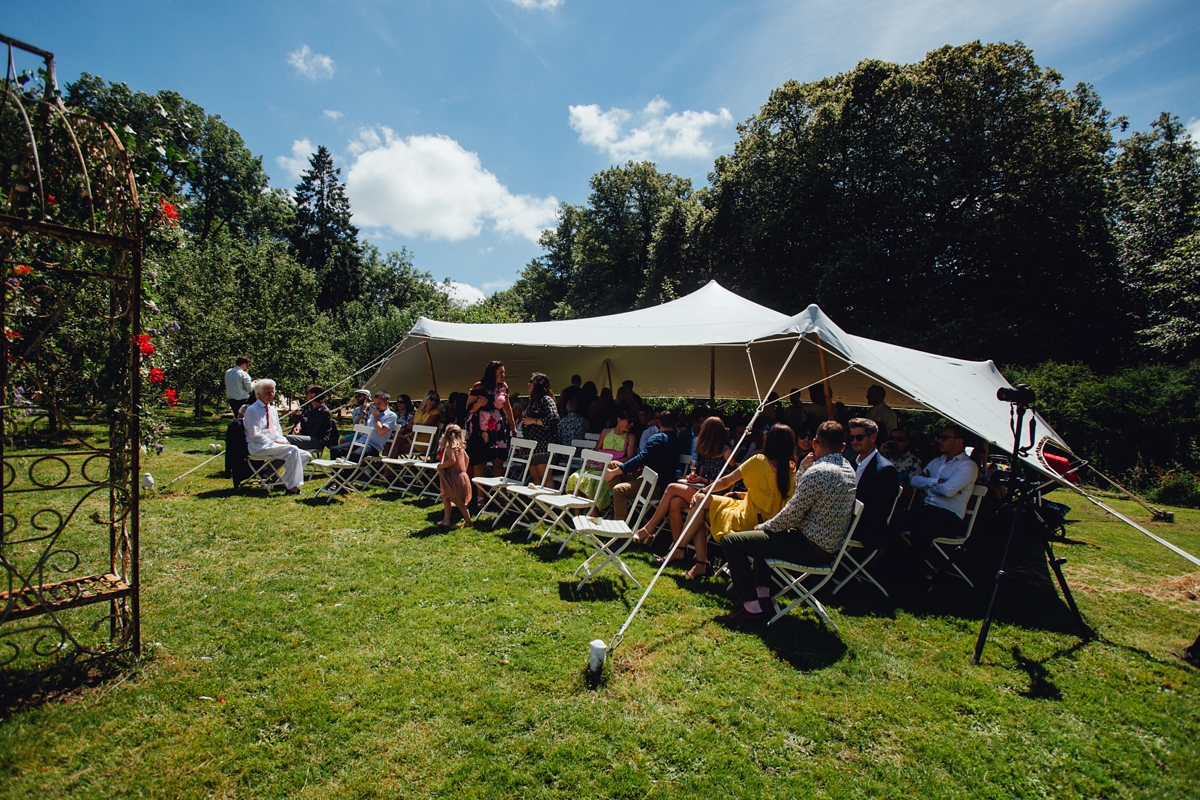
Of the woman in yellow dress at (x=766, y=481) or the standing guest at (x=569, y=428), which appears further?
the standing guest at (x=569, y=428)

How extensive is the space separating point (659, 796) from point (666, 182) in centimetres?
3351

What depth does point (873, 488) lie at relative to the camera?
15.0 feet

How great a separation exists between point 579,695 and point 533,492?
2968 millimetres

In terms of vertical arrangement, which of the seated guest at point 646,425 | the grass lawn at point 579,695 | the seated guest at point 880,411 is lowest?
the grass lawn at point 579,695

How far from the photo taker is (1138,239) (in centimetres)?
1739

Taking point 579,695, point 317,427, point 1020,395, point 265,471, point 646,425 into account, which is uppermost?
point 1020,395

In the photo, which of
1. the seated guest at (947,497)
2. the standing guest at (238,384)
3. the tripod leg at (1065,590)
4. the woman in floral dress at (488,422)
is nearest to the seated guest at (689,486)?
the seated guest at (947,497)

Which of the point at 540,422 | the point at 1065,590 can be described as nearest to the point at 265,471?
the point at 540,422

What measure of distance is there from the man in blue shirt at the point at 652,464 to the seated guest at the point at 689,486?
220mm

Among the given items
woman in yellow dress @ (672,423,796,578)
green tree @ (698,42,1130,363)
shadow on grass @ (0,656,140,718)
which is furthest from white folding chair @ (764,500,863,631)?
green tree @ (698,42,1130,363)

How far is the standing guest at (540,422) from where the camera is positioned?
23.3ft

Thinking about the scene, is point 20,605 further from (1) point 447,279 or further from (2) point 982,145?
(1) point 447,279

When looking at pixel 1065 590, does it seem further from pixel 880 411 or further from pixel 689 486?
pixel 880 411

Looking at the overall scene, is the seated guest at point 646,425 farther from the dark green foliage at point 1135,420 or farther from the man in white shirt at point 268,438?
the dark green foliage at point 1135,420
